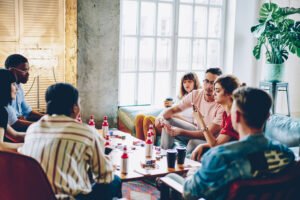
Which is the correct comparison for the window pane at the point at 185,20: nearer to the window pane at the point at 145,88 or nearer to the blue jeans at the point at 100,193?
the window pane at the point at 145,88

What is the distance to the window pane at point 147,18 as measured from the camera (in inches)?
215

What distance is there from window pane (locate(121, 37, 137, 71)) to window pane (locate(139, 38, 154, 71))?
10 cm

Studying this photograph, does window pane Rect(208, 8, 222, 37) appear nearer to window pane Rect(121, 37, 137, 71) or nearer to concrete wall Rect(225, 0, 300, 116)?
concrete wall Rect(225, 0, 300, 116)

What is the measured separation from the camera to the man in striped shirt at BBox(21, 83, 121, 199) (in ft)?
6.65

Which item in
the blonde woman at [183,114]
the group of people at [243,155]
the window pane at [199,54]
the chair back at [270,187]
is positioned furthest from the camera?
the window pane at [199,54]

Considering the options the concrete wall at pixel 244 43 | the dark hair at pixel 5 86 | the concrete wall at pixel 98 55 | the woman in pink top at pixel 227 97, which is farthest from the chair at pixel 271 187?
the concrete wall at pixel 244 43

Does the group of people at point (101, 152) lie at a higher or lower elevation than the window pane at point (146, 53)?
lower

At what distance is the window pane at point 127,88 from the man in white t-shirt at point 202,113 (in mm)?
1244

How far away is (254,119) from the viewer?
6.33 feet

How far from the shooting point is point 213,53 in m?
6.12

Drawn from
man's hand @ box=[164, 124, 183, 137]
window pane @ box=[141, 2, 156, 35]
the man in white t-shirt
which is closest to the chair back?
the man in white t-shirt

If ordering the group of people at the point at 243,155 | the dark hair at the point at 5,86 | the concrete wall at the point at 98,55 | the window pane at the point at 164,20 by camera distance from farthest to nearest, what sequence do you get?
the window pane at the point at 164,20 < the concrete wall at the point at 98,55 < the dark hair at the point at 5,86 < the group of people at the point at 243,155

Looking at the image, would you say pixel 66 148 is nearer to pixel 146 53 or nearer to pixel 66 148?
pixel 66 148

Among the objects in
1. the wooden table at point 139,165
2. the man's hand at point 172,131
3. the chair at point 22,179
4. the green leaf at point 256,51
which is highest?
the green leaf at point 256,51
